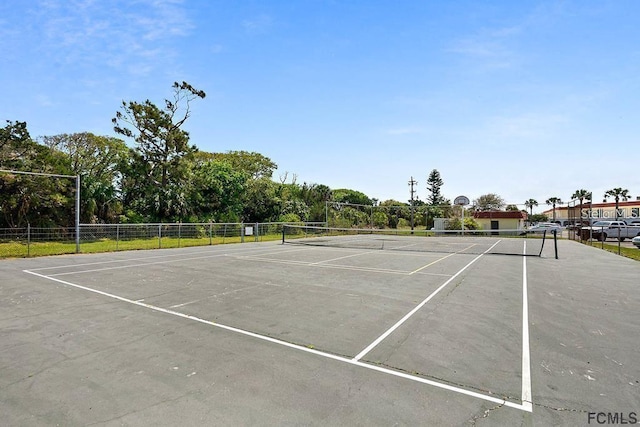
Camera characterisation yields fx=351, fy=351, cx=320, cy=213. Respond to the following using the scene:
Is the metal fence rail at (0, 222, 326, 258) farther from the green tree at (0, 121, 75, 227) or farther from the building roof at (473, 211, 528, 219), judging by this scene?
the building roof at (473, 211, 528, 219)

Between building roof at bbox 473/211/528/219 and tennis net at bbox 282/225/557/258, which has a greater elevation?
building roof at bbox 473/211/528/219

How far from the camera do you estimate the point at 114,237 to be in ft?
73.8

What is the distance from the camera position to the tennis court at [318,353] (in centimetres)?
332

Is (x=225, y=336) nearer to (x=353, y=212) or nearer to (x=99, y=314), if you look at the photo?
(x=99, y=314)

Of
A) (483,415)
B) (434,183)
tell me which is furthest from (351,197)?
(483,415)

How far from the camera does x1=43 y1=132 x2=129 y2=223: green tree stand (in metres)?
32.2

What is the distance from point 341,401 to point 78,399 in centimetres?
Result: 261

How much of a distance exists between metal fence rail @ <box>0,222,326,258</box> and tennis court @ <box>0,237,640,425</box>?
12307mm

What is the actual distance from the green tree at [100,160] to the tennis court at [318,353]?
84.6 ft

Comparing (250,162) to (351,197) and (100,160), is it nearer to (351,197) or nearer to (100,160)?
(100,160)

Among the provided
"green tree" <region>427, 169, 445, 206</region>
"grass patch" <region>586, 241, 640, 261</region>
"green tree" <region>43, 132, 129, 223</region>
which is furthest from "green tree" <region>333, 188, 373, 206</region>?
"grass patch" <region>586, 241, 640, 261</region>

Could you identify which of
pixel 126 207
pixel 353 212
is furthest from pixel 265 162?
pixel 126 207

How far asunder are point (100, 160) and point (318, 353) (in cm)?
4046

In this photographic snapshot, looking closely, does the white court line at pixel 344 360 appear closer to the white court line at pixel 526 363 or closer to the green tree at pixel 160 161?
the white court line at pixel 526 363
